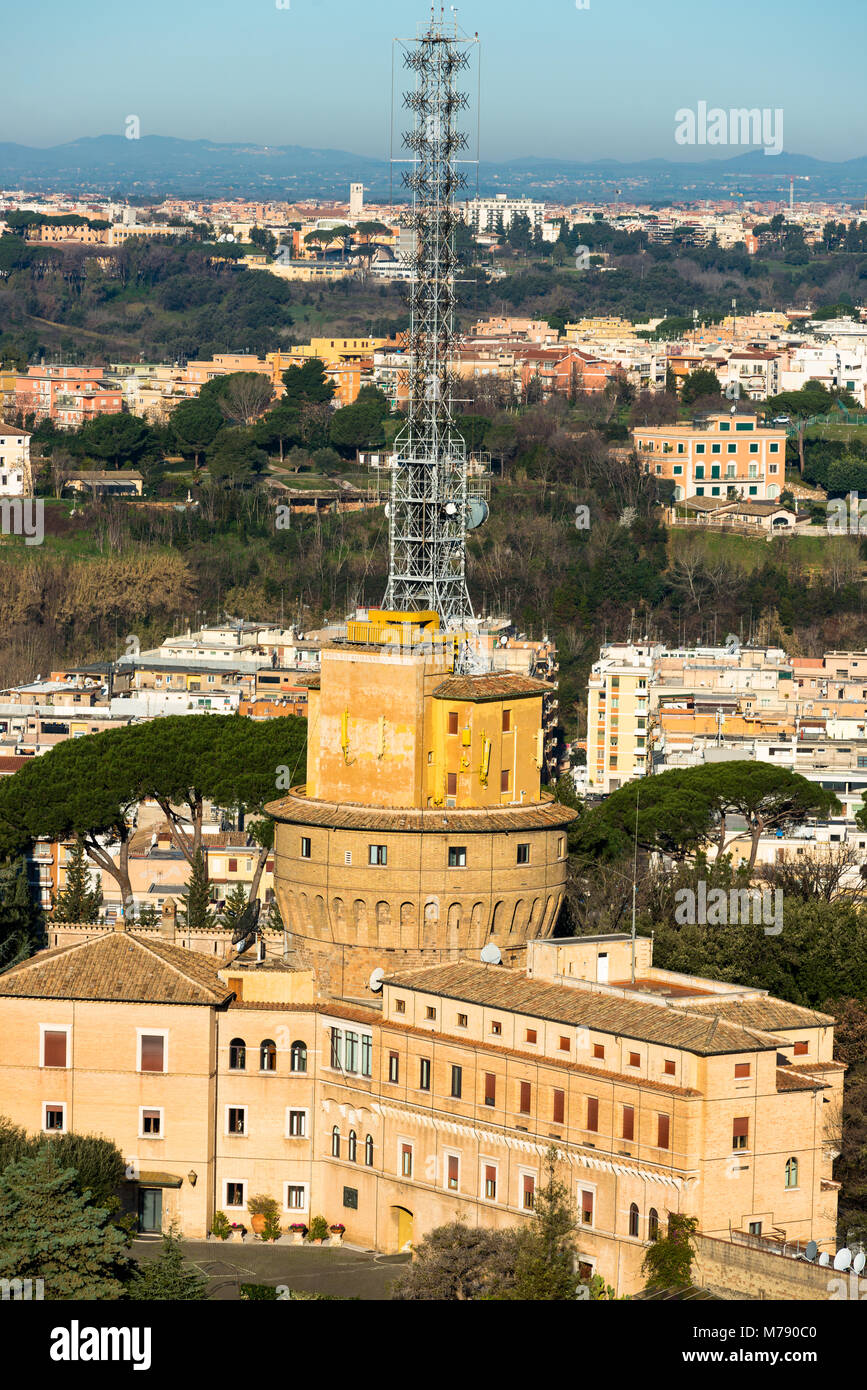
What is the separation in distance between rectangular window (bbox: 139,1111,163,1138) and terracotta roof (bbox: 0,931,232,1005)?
1638 mm

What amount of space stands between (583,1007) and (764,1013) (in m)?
2.39

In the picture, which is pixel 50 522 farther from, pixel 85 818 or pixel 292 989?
pixel 292 989

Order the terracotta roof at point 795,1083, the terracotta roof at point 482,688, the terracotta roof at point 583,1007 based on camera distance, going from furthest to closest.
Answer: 1. the terracotta roof at point 482,688
2. the terracotta roof at point 795,1083
3. the terracotta roof at point 583,1007

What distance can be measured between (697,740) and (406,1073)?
1748 inches

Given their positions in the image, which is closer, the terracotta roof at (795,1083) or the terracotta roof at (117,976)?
the terracotta roof at (795,1083)

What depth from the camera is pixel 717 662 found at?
9706 cm

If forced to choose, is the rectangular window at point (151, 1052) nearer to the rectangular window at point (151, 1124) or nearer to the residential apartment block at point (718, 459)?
the rectangular window at point (151, 1124)

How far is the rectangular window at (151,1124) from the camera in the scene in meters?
44.6

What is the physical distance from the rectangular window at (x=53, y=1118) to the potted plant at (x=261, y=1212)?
2906mm

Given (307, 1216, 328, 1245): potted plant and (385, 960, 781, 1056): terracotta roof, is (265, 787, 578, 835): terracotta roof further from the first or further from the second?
(307, 1216, 328, 1245): potted plant

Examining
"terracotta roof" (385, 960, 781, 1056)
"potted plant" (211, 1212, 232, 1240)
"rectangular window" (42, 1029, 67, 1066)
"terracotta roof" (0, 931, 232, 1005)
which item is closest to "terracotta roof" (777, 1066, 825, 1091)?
"terracotta roof" (385, 960, 781, 1056)

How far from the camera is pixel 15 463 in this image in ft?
420

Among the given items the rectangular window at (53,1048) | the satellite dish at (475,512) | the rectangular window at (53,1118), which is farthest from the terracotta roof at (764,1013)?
the satellite dish at (475,512)
